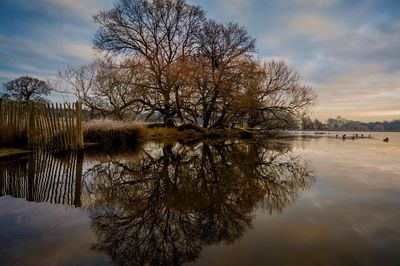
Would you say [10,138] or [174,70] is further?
[174,70]

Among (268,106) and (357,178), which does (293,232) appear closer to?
(357,178)

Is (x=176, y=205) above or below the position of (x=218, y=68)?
below

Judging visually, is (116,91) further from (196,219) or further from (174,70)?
(196,219)

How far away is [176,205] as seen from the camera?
179 inches

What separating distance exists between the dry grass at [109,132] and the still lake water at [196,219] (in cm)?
992

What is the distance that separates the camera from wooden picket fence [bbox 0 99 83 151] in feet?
37.7

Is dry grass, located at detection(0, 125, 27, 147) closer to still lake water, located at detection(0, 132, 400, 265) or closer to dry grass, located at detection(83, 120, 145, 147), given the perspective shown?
dry grass, located at detection(83, 120, 145, 147)

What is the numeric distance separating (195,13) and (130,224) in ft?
90.5

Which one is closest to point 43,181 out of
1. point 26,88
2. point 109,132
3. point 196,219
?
point 196,219

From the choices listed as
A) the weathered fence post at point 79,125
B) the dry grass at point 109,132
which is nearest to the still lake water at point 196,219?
the weathered fence post at point 79,125

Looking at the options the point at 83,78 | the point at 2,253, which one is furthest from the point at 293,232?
the point at 83,78

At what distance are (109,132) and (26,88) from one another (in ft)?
138

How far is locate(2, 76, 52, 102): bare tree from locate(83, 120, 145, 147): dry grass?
37572 millimetres

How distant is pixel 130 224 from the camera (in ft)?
12.1
